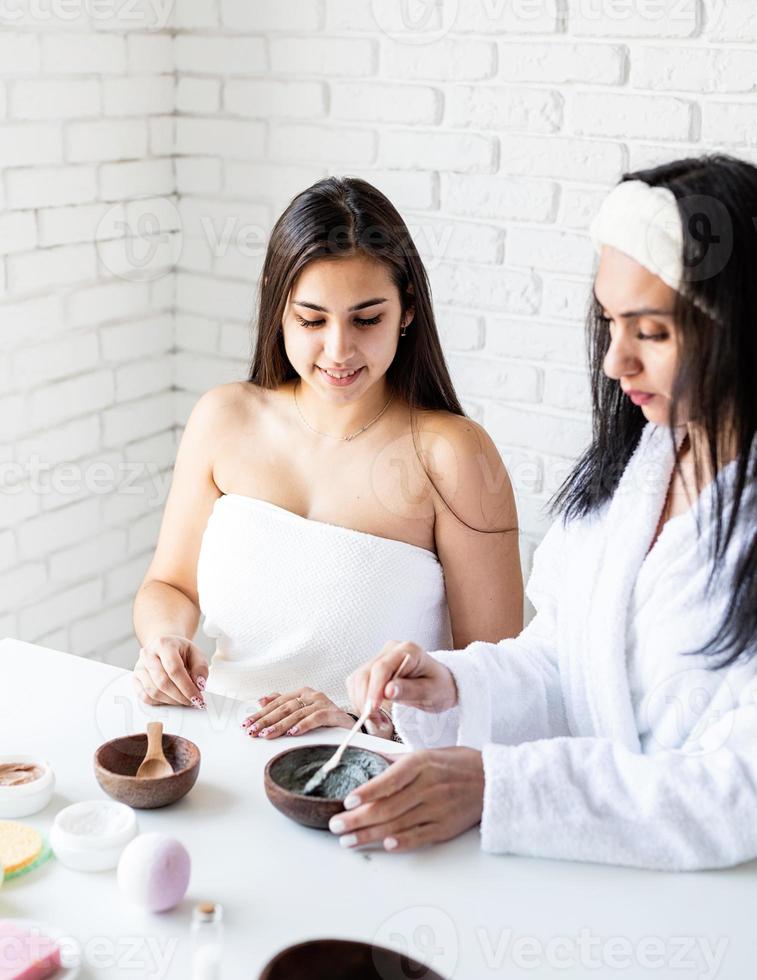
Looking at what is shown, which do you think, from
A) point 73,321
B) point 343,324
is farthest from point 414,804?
point 73,321

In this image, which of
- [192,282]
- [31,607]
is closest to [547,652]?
[31,607]

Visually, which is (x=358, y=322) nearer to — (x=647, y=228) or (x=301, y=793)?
(x=647, y=228)

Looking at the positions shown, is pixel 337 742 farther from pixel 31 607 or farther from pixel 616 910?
pixel 31 607

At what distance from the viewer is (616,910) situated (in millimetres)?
1019

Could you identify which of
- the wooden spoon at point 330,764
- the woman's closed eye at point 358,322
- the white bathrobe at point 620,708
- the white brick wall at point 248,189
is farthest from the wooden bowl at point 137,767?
the white brick wall at point 248,189

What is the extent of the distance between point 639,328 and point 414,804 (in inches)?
19.6

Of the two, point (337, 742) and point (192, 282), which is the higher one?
point (192, 282)

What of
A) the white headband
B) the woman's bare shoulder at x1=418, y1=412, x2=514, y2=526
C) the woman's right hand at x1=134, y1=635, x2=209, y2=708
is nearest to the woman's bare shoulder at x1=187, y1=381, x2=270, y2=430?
the woman's bare shoulder at x1=418, y1=412, x2=514, y2=526

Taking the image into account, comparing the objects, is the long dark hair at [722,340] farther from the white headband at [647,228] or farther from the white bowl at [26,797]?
the white bowl at [26,797]

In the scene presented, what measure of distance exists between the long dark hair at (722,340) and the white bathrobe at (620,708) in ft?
0.07

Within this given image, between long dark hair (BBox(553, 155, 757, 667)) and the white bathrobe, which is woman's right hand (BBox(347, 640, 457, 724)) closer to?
the white bathrobe

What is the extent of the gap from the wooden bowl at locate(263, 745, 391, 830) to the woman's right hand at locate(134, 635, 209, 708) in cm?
22

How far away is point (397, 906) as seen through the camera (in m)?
1.01

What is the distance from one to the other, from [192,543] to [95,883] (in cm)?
86
